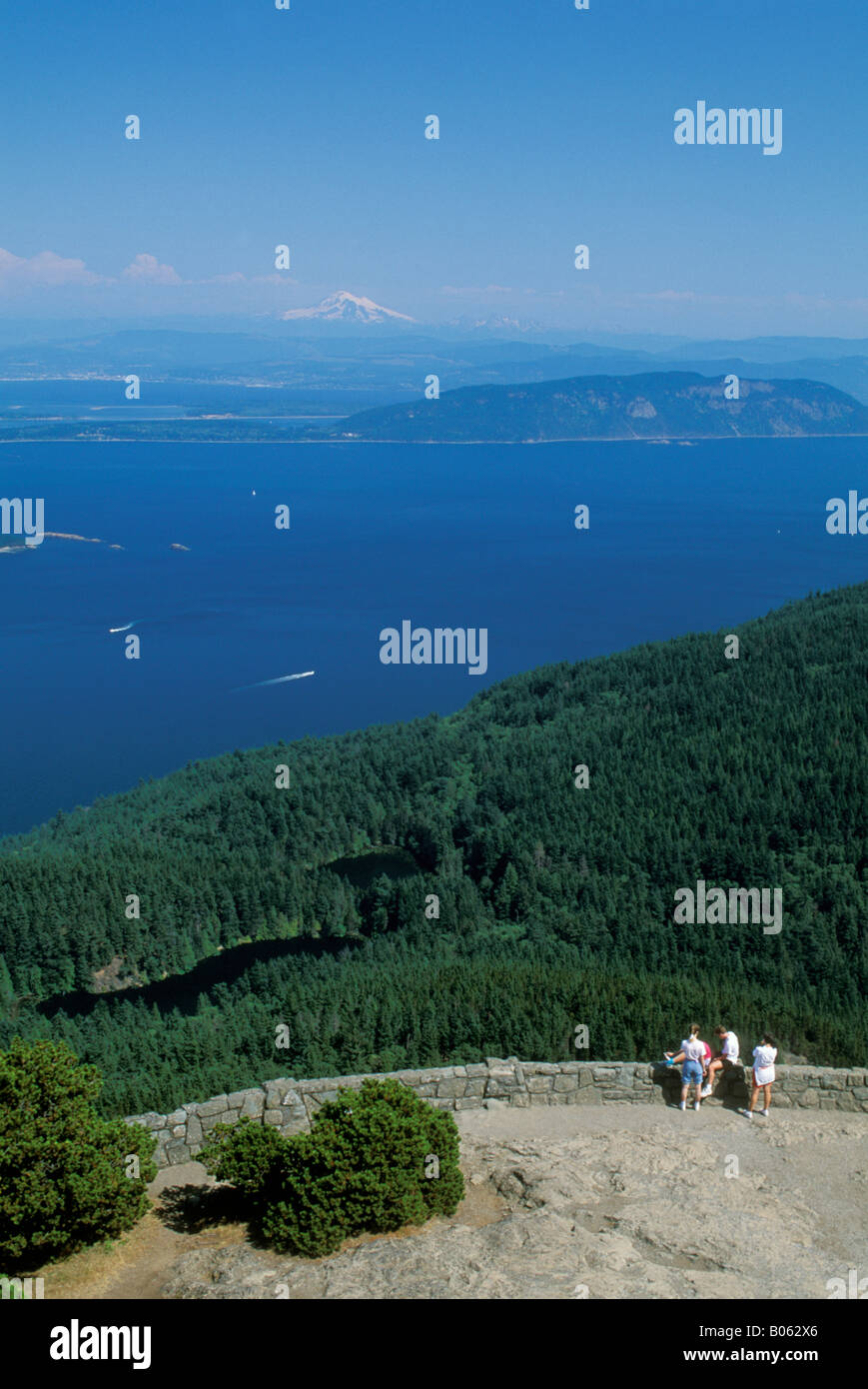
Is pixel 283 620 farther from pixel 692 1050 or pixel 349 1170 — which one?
pixel 349 1170

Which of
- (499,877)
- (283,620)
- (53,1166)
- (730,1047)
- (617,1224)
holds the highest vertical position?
(53,1166)

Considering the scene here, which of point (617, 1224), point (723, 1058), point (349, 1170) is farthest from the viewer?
point (723, 1058)

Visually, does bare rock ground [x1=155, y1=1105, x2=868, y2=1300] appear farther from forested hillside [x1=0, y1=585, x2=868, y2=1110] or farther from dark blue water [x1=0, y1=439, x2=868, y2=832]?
dark blue water [x1=0, y1=439, x2=868, y2=832]

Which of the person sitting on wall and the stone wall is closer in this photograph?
the stone wall

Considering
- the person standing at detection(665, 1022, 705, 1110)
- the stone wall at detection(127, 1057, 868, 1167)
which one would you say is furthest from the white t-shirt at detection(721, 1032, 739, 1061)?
the person standing at detection(665, 1022, 705, 1110)

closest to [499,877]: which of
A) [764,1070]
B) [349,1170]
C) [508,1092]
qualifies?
[508,1092]
